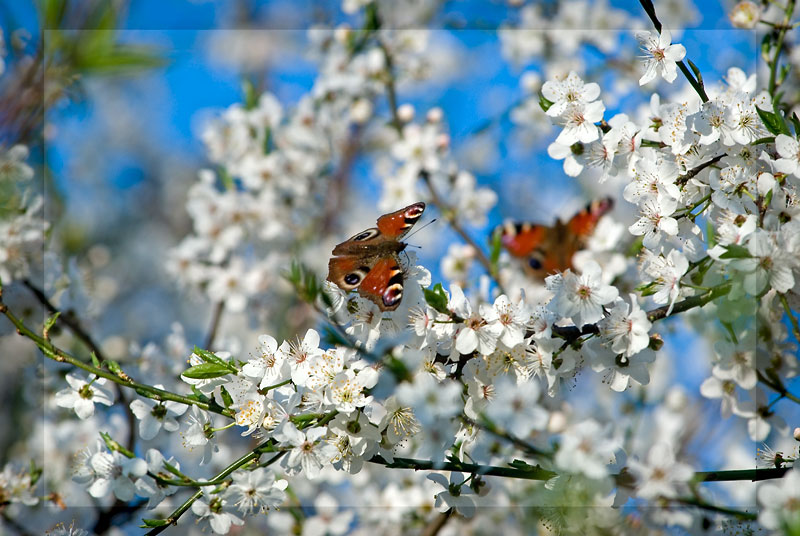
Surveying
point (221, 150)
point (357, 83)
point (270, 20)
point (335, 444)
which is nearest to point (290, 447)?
point (335, 444)

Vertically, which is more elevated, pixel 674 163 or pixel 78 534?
pixel 674 163

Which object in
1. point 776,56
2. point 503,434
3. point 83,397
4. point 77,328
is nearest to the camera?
point 503,434

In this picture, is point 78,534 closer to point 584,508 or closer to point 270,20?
point 584,508

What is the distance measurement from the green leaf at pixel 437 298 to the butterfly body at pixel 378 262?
5 cm

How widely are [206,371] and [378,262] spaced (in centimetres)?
37

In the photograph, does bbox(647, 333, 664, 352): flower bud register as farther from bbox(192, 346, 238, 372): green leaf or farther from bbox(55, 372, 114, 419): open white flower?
bbox(55, 372, 114, 419): open white flower

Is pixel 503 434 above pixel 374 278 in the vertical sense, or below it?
below

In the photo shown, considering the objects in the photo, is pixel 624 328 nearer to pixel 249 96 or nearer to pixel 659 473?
pixel 659 473

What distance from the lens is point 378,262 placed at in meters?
1.20

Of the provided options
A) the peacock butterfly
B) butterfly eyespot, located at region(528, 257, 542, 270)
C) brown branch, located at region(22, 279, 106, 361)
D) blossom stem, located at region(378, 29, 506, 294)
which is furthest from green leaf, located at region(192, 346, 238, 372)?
butterfly eyespot, located at region(528, 257, 542, 270)

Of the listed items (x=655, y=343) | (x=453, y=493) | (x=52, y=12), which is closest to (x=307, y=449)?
(x=453, y=493)

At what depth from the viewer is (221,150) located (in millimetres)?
2730

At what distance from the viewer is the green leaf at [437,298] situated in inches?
43.3

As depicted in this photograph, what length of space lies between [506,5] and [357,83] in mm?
915
